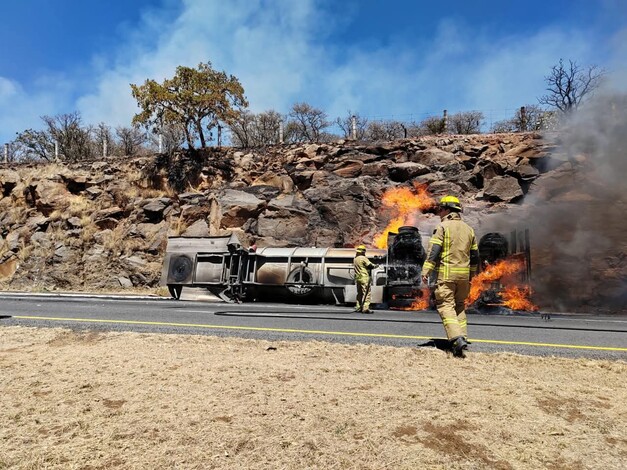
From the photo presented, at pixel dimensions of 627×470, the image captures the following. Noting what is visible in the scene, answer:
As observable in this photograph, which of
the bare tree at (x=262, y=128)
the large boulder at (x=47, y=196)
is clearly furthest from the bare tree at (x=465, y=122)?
the large boulder at (x=47, y=196)

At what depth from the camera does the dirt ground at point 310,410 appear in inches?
108

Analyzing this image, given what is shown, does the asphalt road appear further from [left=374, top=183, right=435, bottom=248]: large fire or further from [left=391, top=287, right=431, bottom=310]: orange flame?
[left=374, top=183, right=435, bottom=248]: large fire

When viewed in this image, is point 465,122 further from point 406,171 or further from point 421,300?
point 421,300

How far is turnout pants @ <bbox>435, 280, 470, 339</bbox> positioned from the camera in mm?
5203

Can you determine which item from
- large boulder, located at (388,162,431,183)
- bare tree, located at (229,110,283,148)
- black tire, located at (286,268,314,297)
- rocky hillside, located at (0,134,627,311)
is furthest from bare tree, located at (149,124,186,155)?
black tire, located at (286,268,314,297)

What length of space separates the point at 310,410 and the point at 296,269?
1029 centimetres

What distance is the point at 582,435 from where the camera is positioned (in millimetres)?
3037

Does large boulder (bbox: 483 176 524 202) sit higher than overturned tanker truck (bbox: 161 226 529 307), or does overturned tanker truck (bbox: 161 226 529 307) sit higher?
large boulder (bbox: 483 176 524 202)

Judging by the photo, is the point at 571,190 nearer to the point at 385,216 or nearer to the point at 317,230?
the point at 385,216

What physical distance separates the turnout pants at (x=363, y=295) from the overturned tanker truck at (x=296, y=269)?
186 cm

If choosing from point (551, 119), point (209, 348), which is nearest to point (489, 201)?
point (551, 119)

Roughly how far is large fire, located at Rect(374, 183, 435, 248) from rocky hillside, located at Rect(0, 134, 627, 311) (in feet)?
1.31

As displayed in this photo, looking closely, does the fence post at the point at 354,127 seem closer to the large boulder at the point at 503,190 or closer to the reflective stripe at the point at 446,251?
the large boulder at the point at 503,190

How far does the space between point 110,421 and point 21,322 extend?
6.44 metres
